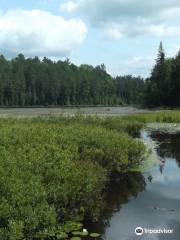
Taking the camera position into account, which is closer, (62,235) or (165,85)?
(62,235)

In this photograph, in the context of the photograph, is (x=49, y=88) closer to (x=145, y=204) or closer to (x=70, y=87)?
(x=70, y=87)

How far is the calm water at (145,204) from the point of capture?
11.5 m

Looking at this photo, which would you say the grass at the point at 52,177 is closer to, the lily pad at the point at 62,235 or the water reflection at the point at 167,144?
the lily pad at the point at 62,235

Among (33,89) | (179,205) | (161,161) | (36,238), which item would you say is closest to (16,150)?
(36,238)

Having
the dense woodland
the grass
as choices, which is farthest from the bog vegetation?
the dense woodland

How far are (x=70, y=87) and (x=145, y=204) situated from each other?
434 ft

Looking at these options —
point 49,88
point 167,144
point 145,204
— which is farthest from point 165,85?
point 145,204

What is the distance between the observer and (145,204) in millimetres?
14008

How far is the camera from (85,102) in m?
153

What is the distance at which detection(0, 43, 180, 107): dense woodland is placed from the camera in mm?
96375

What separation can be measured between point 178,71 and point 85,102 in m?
68.1

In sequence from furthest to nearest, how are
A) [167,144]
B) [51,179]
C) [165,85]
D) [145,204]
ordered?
[165,85] → [167,144] → [145,204] → [51,179]

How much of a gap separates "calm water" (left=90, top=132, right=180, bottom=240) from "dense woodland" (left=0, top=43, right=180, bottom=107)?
7239 centimetres

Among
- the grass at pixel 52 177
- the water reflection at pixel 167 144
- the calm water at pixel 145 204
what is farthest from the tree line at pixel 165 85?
the grass at pixel 52 177
